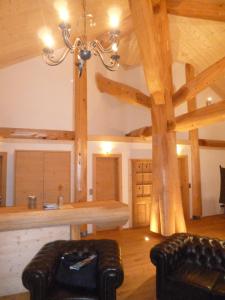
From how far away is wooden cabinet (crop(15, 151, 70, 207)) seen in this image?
16.0ft

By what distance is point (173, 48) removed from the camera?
250 inches

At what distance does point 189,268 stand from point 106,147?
3.66 m

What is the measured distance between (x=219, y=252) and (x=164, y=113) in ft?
10.1

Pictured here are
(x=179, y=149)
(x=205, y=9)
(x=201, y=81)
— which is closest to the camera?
(x=205, y=9)

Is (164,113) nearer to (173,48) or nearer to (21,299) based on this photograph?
(173,48)

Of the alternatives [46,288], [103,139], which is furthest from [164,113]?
[46,288]

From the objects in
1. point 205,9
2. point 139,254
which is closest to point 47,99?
point 205,9

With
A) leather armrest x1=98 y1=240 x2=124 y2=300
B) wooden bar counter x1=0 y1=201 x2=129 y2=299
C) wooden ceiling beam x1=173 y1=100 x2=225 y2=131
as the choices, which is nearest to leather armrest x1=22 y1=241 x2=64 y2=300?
leather armrest x1=98 y1=240 x2=124 y2=300

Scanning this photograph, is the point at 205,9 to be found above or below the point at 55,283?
above

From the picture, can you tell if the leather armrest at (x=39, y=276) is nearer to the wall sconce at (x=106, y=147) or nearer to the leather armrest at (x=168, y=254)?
the leather armrest at (x=168, y=254)

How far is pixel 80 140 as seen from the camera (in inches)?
212

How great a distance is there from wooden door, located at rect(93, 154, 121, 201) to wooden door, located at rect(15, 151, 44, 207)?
1.37 metres

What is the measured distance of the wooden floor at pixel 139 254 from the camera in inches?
117

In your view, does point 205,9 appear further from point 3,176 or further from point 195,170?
point 3,176
